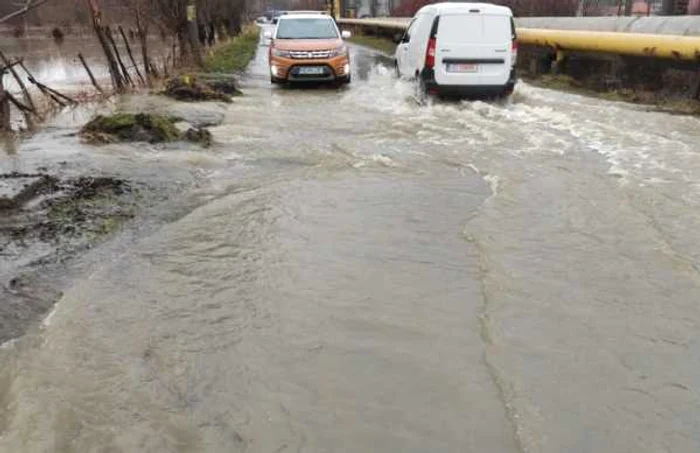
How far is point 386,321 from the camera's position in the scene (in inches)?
177

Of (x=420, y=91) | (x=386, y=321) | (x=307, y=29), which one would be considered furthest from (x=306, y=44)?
(x=386, y=321)

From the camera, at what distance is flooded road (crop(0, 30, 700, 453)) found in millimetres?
3445

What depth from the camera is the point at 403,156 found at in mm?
9016

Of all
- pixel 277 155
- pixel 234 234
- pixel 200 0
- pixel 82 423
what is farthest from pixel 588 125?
pixel 200 0

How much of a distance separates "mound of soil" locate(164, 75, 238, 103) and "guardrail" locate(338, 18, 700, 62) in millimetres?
8034

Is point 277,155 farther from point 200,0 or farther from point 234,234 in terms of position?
point 200,0

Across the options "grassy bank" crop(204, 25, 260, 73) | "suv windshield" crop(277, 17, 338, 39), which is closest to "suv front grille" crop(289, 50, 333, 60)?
"suv windshield" crop(277, 17, 338, 39)

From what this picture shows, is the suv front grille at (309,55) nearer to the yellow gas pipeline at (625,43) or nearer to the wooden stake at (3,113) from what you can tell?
the yellow gas pipeline at (625,43)

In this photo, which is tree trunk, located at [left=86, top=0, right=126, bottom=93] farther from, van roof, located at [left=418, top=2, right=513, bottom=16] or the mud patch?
the mud patch

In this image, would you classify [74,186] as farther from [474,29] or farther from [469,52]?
[474,29]

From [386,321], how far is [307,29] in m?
13.2

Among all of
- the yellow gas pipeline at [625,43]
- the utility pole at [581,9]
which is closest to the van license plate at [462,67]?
the yellow gas pipeline at [625,43]

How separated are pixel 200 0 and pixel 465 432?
22812mm

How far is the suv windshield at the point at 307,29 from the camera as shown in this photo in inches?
643
